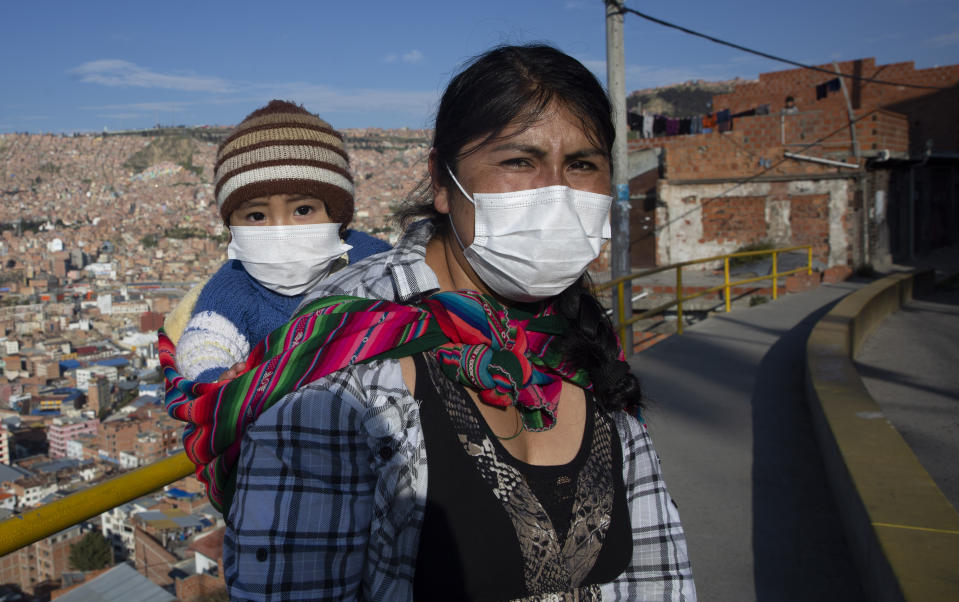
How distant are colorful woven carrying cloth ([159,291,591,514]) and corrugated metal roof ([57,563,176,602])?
1386 millimetres

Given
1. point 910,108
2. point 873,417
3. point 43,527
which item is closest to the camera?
point 43,527

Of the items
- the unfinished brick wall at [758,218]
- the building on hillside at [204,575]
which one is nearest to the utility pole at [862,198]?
the unfinished brick wall at [758,218]

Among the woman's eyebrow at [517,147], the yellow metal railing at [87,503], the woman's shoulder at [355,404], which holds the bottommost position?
the yellow metal railing at [87,503]

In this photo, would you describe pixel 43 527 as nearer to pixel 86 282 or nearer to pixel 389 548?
pixel 389 548

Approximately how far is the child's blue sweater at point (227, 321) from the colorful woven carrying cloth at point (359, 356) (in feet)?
Result: 1.34

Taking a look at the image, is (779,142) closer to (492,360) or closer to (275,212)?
(275,212)

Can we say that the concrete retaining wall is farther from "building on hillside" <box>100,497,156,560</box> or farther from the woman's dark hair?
"building on hillside" <box>100,497,156,560</box>

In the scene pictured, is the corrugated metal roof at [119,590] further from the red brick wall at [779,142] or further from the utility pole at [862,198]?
the red brick wall at [779,142]

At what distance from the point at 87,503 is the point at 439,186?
47.0 inches

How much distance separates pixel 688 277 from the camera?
64.4 feet

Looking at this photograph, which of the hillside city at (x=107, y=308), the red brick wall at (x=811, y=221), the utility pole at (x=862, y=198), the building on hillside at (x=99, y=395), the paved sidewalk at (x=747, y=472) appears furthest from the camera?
the red brick wall at (x=811, y=221)

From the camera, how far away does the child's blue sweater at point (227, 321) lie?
65.3 inches

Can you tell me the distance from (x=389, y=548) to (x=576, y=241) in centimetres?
71

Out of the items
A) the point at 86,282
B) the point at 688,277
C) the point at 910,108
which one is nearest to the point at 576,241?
the point at 688,277
